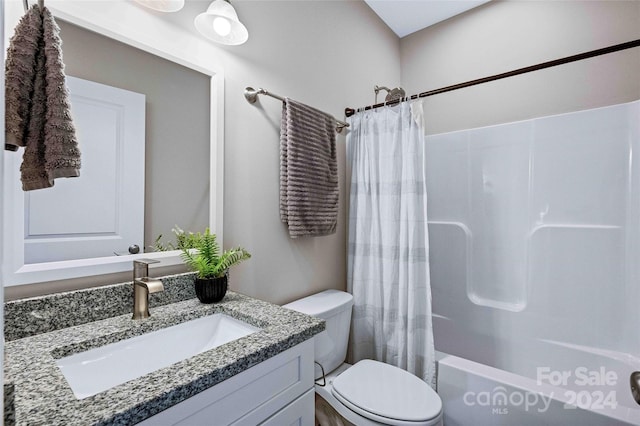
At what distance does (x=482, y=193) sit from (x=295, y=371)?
169 cm

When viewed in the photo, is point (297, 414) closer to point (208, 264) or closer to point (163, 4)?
point (208, 264)

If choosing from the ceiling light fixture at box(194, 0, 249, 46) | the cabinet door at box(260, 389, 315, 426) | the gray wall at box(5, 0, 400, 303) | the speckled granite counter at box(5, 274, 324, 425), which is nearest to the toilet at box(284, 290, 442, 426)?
the gray wall at box(5, 0, 400, 303)

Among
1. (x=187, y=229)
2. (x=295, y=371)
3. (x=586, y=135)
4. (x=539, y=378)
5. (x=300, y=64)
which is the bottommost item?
(x=539, y=378)

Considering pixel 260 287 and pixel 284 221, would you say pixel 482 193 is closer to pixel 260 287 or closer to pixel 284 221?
pixel 284 221

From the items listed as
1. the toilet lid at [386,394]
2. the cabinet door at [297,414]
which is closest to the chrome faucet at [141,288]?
the cabinet door at [297,414]

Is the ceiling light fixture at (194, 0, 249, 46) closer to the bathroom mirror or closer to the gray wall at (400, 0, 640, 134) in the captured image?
the bathroom mirror

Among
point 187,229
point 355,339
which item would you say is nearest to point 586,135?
point 355,339

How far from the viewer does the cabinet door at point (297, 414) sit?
0.80m

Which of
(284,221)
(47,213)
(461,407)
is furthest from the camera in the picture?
(284,221)

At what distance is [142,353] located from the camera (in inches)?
34.0

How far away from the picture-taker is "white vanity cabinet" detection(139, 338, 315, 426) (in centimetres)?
63

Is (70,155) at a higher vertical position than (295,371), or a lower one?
higher

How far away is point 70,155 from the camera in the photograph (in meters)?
0.72

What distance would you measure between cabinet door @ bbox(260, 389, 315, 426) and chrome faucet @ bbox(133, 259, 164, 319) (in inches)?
18.7
